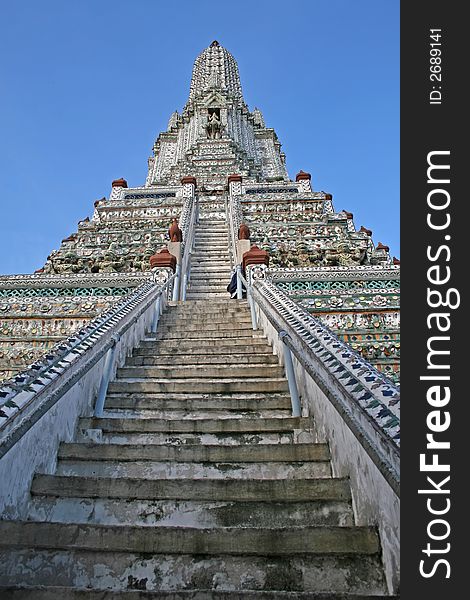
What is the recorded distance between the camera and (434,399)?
202cm

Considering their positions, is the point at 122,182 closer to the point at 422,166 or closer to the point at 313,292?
the point at 313,292

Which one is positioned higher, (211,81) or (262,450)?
(211,81)

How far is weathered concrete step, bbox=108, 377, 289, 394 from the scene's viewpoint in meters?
4.50

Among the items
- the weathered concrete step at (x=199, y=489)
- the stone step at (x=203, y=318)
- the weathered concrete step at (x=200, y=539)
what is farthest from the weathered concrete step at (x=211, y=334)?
the weathered concrete step at (x=200, y=539)

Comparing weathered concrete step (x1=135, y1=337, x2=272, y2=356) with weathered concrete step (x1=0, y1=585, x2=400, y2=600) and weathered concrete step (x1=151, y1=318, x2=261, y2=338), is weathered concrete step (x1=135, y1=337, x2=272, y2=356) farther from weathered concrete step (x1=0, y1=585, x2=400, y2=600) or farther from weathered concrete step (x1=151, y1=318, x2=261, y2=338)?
weathered concrete step (x1=0, y1=585, x2=400, y2=600)

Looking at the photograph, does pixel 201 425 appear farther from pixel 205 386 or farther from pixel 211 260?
pixel 211 260

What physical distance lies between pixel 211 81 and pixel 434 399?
1542 inches

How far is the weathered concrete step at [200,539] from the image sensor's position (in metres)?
2.32

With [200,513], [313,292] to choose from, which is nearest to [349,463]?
[200,513]

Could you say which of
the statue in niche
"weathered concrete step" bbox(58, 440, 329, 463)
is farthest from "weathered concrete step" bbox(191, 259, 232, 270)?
the statue in niche

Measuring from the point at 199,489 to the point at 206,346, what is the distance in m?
3.19

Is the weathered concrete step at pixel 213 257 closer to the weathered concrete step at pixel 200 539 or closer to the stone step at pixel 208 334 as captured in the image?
the stone step at pixel 208 334

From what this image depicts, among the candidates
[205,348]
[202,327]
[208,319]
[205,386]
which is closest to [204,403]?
[205,386]

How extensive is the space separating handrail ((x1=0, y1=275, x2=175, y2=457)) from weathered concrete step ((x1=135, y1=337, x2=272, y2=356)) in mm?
645
